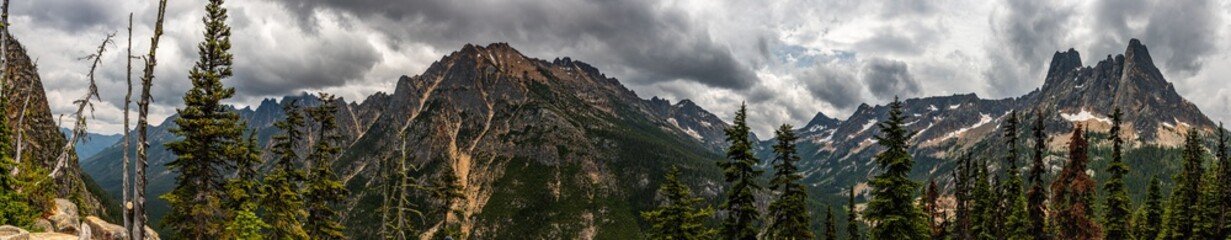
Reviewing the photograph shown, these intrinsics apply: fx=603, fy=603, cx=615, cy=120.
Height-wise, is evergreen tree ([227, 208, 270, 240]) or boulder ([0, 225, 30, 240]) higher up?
boulder ([0, 225, 30, 240])

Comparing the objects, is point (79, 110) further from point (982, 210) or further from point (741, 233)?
point (982, 210)

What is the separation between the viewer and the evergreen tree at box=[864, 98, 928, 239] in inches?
1307

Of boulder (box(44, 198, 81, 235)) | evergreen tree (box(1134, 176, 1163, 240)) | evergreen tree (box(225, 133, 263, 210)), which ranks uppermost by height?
evergreen tree (box(225, 133, 263, 210))

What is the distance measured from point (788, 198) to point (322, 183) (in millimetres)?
27509

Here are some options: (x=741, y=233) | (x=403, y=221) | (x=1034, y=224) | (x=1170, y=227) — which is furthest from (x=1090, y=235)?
(x=403, y=221)

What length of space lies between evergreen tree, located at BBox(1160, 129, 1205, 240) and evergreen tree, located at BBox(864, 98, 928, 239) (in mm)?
49293

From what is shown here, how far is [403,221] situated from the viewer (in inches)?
1021

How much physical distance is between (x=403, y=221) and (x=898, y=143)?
25962mm

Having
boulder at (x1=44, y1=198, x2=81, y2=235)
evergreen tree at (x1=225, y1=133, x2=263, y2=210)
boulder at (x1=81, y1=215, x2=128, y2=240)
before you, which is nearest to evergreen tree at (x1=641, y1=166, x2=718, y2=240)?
evergreen tree at (x1=225, y1=133, x2=263, y2=210)

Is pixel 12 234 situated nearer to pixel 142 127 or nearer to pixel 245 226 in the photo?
pixel 142 127

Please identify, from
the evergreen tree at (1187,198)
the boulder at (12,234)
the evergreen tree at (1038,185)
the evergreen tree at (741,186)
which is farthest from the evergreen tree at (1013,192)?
the boulder at (12,234)

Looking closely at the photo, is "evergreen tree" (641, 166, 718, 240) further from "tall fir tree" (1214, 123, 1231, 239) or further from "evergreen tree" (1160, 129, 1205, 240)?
"evergreen tree" (1160, 129, 1205, 240)

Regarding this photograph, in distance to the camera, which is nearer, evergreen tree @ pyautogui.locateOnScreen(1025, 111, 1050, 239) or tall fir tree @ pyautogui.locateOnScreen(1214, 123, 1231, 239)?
evergreen tree @ pyautogui.locateOnScreen(1025, 111, 1050, 239)

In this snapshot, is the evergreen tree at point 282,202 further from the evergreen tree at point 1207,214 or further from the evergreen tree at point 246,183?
the evergreen tree at point 1207,214
